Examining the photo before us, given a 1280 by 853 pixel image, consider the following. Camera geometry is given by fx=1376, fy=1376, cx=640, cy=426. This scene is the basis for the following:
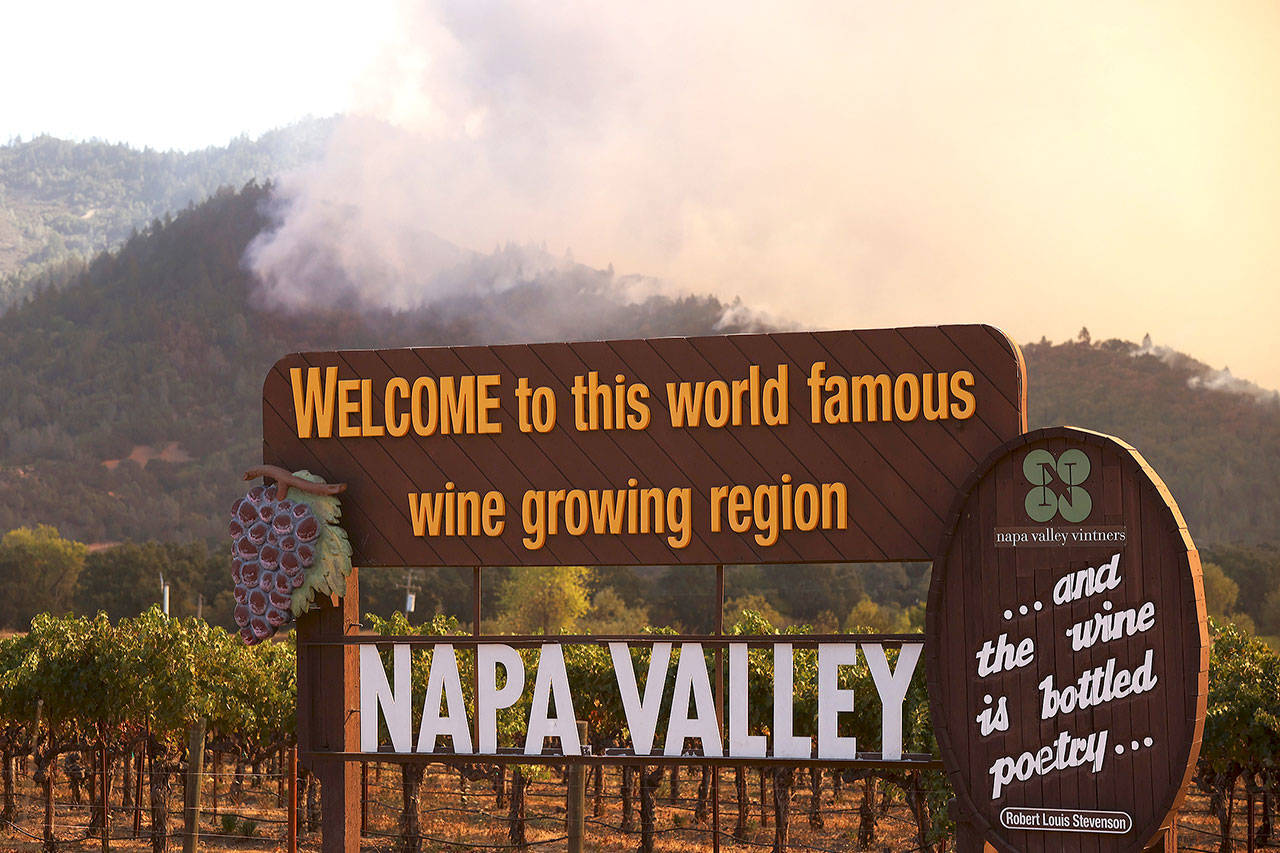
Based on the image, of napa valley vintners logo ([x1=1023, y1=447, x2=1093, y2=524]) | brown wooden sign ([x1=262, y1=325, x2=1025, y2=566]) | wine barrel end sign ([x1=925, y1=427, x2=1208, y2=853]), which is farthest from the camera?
brown wooden sign ([x1=262, y1=325, x2=1025, y2=566])

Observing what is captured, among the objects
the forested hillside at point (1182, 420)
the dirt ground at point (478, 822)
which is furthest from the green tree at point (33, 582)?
the forested hillside at point (1182, 420)

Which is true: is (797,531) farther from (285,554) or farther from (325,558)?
(285,554)

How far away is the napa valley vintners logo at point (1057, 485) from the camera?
12.7 m

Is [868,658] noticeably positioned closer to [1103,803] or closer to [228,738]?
[1103,803]

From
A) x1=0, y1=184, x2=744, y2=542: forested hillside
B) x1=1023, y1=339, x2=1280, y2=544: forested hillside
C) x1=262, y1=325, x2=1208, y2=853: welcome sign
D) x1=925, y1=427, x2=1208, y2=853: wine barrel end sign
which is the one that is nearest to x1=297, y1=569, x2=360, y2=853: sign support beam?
x1=262, y1=325, x2=1208, y2=853: welcome sign

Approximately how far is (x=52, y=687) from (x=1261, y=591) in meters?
93.3

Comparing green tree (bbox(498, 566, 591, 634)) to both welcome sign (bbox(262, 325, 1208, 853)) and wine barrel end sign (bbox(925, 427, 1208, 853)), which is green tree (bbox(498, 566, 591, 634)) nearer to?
welcome sign (bbox(262, 325, 1208, 853))

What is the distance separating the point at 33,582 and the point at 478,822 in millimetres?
74226

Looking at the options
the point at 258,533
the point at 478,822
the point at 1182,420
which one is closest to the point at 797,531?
the point at 258,533

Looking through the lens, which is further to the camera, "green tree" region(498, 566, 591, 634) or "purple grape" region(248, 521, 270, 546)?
"green tree" region(498, 566, 591, 634)

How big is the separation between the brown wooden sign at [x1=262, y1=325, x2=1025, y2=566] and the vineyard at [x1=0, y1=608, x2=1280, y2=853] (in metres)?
9.22

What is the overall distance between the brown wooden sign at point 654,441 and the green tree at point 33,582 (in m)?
90.9

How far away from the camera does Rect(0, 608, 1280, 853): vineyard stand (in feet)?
90.6

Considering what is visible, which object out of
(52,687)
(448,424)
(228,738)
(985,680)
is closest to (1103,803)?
(985,680)
